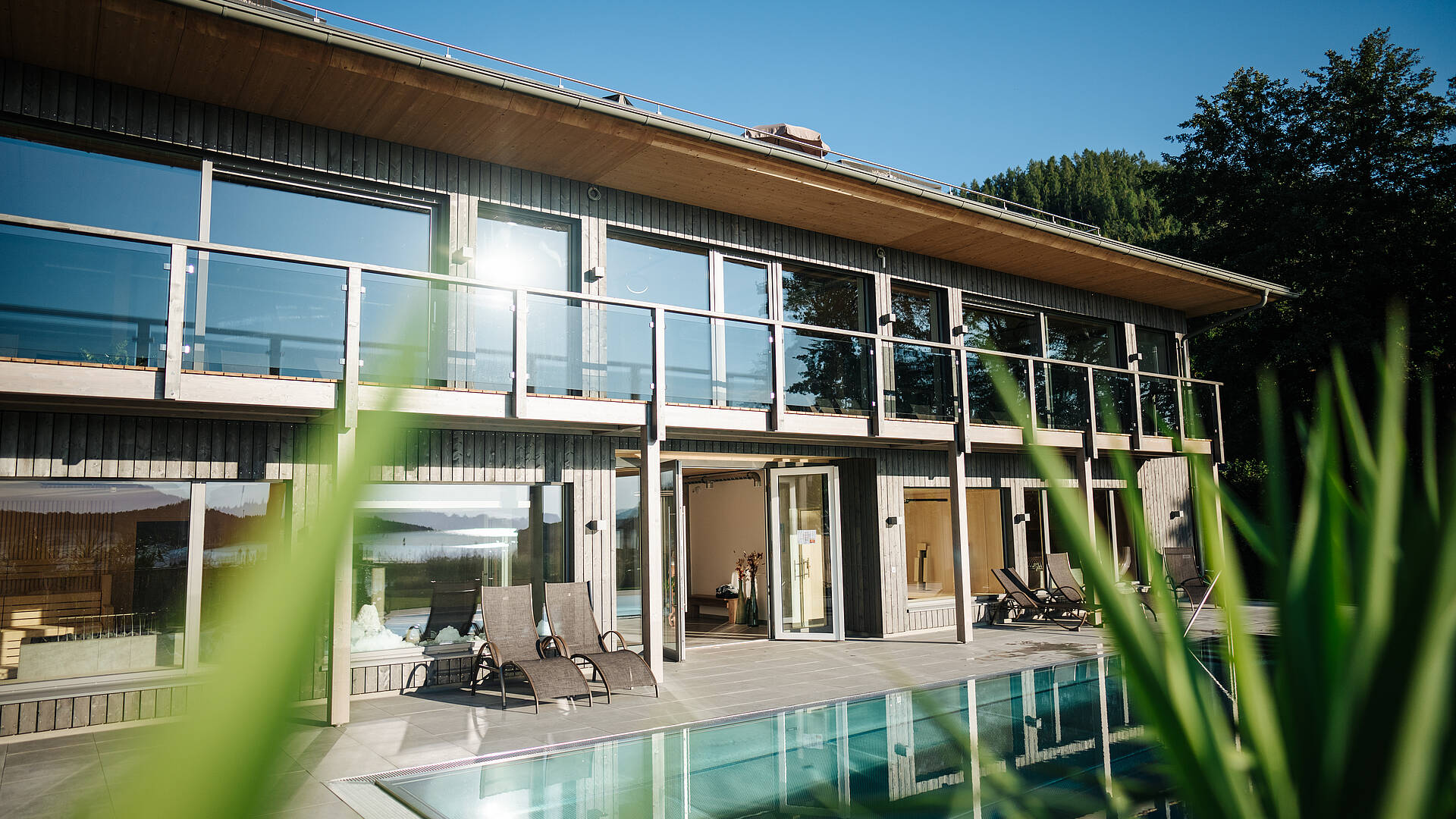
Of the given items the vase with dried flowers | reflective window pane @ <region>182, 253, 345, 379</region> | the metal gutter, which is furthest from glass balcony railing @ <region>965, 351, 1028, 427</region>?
reflective window pane @ <region>182, 253, 345, 379</region>

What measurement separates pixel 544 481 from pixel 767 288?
14.4ft

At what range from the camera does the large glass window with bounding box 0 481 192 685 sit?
26.1 feet

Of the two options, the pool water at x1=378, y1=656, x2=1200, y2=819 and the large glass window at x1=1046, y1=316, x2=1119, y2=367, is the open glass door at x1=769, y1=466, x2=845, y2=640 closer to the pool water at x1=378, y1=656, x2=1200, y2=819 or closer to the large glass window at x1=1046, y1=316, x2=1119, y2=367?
the pool water at x1=378, y1=656, x2=1200, y2=819

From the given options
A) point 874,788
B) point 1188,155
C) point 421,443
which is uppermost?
point 1188,155

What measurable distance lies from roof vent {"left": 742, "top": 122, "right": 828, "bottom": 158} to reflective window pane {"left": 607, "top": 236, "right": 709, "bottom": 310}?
69.2 inches

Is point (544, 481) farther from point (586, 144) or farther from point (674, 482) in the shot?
point (586, 144)

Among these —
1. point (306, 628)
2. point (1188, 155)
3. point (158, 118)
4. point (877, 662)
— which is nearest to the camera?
point (306, 628)

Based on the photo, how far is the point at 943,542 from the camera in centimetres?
1504

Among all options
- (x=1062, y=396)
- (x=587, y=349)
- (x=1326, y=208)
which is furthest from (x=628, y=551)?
(x=1326, y=208)

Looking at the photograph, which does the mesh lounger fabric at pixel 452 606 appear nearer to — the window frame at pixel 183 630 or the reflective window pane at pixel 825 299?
the window frame at pixel 183 630

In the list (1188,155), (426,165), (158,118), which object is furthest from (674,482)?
(1188,155)

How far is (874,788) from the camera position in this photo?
6457mm

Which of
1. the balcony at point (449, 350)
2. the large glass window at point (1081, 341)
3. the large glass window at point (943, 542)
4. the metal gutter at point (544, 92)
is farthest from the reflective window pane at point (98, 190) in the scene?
the large glass window at point (1081, 341)

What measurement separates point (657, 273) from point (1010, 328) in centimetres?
703
